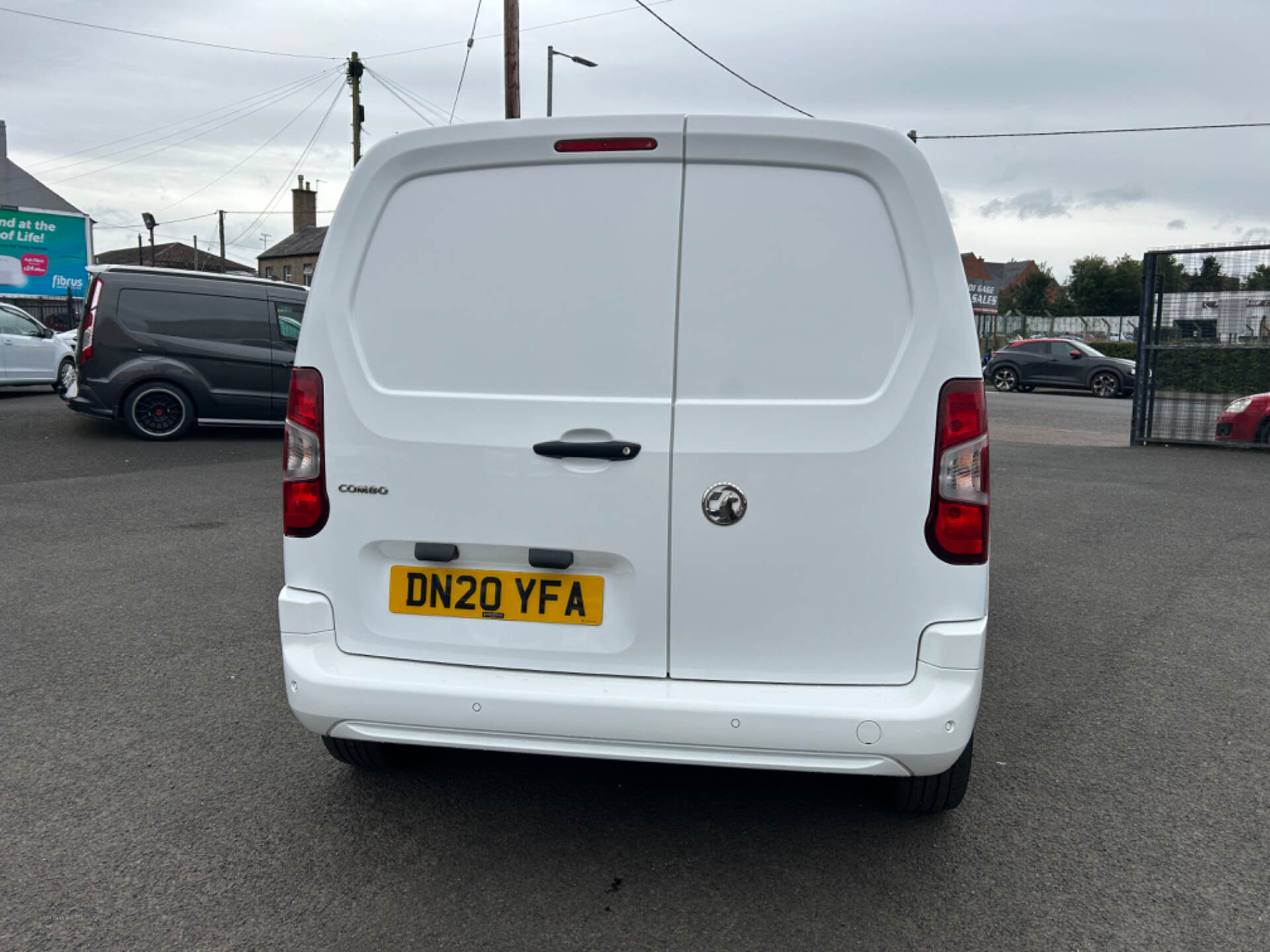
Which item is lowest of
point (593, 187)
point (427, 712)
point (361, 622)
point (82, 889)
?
point (82, 889)

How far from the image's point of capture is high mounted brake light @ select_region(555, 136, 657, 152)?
2.59 m

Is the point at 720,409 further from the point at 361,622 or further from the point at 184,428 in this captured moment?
the point at 184,428

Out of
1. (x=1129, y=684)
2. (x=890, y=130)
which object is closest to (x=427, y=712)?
(x=890, y=130)

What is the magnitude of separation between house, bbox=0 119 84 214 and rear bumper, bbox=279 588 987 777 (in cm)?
4570

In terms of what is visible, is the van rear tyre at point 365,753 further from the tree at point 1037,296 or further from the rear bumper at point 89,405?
the tree at point 1037,296

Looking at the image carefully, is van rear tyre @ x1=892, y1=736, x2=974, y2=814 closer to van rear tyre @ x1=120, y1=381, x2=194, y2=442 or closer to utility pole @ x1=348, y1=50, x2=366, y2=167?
van rear tyre @ x1=120, y1=381, x2=194, y2=442

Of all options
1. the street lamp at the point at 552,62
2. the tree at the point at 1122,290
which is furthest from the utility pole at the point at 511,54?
the tree at the point at 1122,290

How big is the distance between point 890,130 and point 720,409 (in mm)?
806

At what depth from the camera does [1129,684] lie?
4.32 meters

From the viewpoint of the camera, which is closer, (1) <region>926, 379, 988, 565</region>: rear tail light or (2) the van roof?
(1) <region>926, 379, 988, 565</region>: rear tail light

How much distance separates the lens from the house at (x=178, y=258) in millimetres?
76000

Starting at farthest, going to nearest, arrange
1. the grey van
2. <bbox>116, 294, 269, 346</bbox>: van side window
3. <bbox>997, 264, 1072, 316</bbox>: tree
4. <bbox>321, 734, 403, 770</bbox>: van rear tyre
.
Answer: <bbox>997, 264, 1072, 316</bbox>: tree → <bbox>116, 294, 269, 346</bbox>: van side window → the grey van → <bbox>321, 734, 403, 770</bbox>: van rear tyre

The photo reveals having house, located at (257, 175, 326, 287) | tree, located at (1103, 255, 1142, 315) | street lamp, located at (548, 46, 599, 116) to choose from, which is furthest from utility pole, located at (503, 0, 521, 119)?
tree, located at (1103, 255, 1142, 315)

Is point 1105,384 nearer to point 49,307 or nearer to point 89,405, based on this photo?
point 89,405
